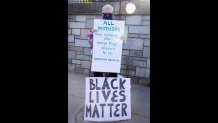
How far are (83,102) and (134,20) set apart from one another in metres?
2.42

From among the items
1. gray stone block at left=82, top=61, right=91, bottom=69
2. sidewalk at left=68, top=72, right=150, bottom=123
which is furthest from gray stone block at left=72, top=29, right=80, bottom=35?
sidewalk at left=68, top=72, right=150, bottom=123

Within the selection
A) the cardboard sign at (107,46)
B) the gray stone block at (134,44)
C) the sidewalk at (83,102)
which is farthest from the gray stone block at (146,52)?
the cardboard sign at (107,46)

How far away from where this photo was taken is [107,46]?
408 cm

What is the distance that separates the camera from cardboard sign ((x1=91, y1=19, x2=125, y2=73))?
4035 millimetres

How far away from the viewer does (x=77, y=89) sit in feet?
18.9

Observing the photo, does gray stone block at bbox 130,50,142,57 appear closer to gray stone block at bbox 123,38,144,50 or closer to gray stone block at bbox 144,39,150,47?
gray stone block at bbox 123,38,144,50

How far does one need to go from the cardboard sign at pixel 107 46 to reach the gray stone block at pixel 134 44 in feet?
6.55

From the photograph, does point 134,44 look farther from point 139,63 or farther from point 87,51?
point 87,51

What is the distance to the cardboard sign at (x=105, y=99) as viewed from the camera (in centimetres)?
392

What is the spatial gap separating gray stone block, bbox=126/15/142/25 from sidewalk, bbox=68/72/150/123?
1.54 m

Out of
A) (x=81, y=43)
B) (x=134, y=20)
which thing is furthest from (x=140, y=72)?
(x=81, y=43)
